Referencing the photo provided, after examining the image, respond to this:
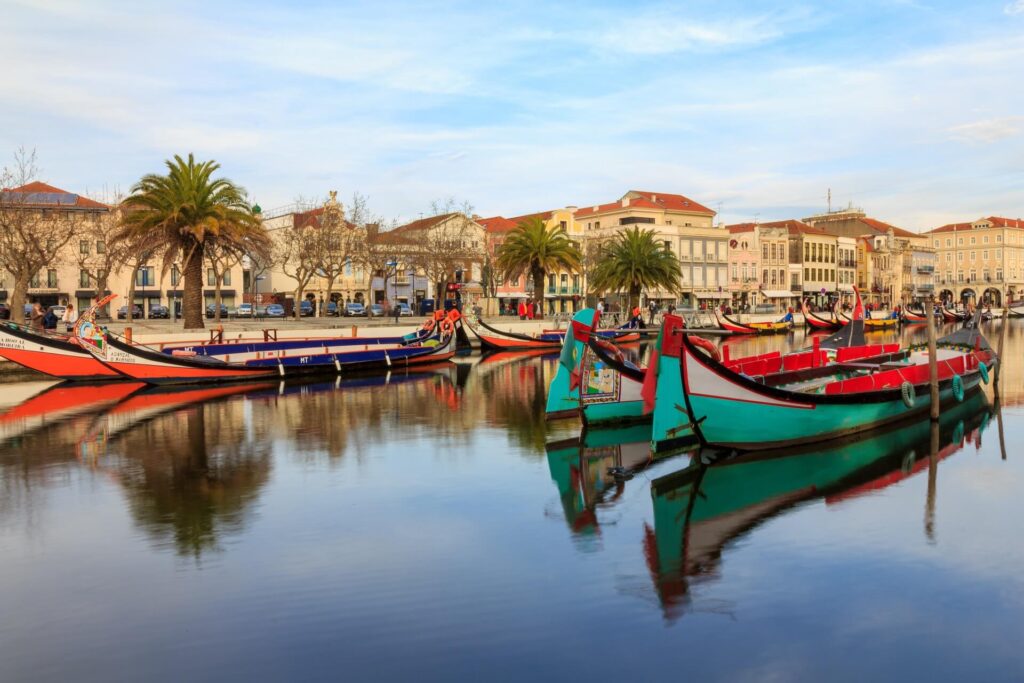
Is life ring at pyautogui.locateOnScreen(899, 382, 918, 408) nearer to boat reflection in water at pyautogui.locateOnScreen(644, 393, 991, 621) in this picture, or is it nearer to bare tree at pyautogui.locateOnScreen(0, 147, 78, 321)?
boat reflection in water at pyautogui.locateOnScreen(644, 393, 991, 621)

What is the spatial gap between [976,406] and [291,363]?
20252 mm

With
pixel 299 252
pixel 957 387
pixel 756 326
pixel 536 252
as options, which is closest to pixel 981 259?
pixel 756 326

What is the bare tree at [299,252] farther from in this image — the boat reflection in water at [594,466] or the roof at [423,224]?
the boat reflection in water at [594,466]

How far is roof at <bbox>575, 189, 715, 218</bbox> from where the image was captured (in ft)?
262

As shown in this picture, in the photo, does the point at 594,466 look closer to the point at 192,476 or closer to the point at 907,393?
the point at 192,476

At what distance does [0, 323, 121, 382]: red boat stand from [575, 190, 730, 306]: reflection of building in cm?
5337

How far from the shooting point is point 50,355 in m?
26.4

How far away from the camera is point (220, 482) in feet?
44.8

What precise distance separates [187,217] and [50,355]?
10.2 metres

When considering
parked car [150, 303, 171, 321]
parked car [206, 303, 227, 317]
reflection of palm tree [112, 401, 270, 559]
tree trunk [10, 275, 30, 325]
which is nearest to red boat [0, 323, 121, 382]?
reflection of palm tree [112, 401, 270, 559]

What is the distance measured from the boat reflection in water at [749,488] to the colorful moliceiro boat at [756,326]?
3811cm

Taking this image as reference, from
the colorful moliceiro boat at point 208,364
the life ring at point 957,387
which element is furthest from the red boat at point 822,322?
the life ring at point 957,387

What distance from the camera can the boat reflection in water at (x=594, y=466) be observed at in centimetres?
1219

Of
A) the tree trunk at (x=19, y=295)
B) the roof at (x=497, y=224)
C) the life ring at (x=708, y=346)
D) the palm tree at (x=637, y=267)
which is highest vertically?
the roof at (x=497, y=224)
